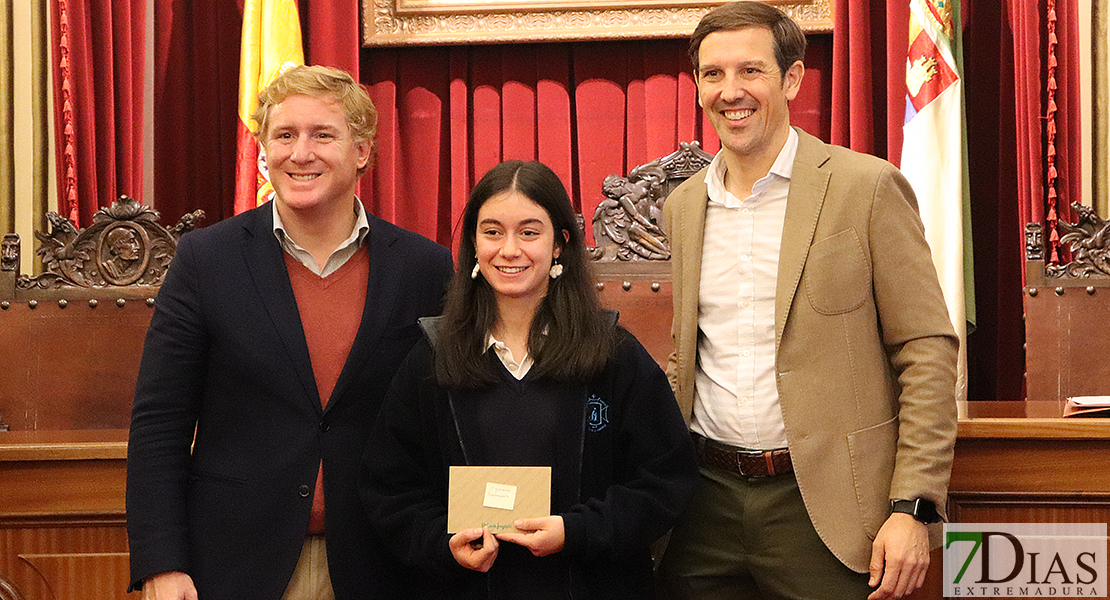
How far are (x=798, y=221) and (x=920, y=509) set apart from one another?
1.80 ft

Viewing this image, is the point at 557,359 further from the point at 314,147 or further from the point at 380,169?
the point at 380,169

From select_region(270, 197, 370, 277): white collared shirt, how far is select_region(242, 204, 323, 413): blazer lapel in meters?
0.02

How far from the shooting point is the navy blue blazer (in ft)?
5.78

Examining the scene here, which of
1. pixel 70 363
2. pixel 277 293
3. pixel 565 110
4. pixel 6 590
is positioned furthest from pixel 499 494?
pixel 565 110

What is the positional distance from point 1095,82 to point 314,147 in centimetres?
347

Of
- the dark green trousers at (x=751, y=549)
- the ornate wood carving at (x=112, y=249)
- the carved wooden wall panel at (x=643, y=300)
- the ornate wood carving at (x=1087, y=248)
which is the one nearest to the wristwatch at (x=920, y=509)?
the dark green trousers at (x=751, y=549)

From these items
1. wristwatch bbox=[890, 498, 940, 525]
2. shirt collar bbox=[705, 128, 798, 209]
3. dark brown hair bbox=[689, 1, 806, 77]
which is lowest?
wristwatch bbox=[890, 498, 940, 525]

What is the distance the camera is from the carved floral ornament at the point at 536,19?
4.25 meters

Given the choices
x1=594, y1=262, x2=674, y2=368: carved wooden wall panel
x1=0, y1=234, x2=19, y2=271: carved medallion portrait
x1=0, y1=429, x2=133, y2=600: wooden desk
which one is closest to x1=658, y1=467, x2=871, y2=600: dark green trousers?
x1=0, y1=429, x2=133, y2=600: wooden desk

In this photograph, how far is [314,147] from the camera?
1.83 m

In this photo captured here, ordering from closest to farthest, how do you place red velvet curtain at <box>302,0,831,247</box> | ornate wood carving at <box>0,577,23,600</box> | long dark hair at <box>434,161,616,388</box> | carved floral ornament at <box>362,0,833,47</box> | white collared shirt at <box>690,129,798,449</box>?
long dark hair at <box>434,161,616,388</box>
white collared shirt at <box>690,129,798,449</box>
ornate wood carving at <box>0,577,23,600</box>
carved floral ornament at <box>362,0,833,47</box>
red velvet curtain at <box>302,0,831,247</box>

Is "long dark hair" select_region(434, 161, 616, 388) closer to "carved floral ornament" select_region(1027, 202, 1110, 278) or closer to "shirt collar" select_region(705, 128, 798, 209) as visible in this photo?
"shirt collar" select_region(705, 128, 798, 209)

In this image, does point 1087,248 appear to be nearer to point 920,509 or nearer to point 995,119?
point 995,119

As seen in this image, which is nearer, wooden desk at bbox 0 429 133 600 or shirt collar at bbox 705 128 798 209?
shirt collar at bbox 705 128 798 209
